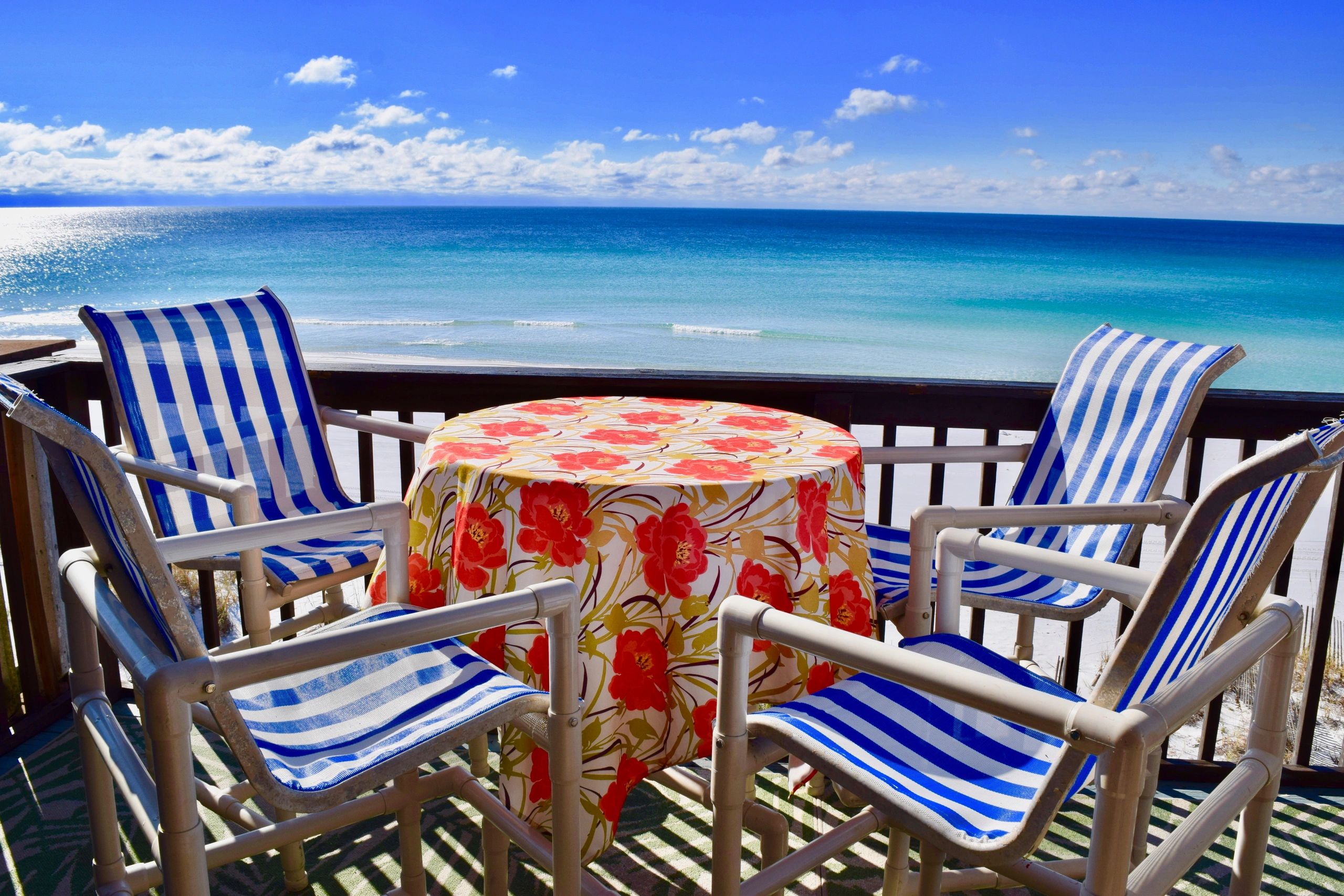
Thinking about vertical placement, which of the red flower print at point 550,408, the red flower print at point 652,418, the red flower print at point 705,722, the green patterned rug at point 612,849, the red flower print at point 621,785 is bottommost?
the green patterned rug at point 612,849

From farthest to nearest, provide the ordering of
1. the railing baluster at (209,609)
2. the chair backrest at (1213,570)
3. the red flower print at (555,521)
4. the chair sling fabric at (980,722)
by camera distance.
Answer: the railing baluster at (209,609) < the red flower print at (555,521) < the chair sling fabric at (980,722) < the chair backrest at (1213,570)

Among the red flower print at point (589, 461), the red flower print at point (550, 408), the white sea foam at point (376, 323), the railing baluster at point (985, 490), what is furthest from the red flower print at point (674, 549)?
the white sea foam at point (376, 323)

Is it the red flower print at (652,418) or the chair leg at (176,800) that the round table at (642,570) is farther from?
the chair leg at (176,800)

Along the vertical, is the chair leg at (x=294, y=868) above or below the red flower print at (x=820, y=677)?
below

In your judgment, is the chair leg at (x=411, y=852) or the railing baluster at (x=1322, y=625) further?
the railing baluster at (x=1322, y=625)

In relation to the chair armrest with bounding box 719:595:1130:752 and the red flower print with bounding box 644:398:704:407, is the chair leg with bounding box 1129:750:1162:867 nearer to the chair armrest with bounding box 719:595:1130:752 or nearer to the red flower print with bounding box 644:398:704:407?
the chair armrest with bounding box 719:595:1130:752

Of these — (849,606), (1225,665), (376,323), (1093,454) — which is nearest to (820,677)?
(849,606)

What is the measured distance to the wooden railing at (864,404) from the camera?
234 centimetres

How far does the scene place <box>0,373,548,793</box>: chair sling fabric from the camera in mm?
1077

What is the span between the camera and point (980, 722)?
1.47 m

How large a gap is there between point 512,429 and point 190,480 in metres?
0.71

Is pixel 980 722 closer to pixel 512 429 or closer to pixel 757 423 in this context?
pixel 757 423

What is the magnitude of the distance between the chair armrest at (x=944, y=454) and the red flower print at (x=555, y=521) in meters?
0.94

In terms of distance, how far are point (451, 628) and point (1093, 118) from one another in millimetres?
38563
